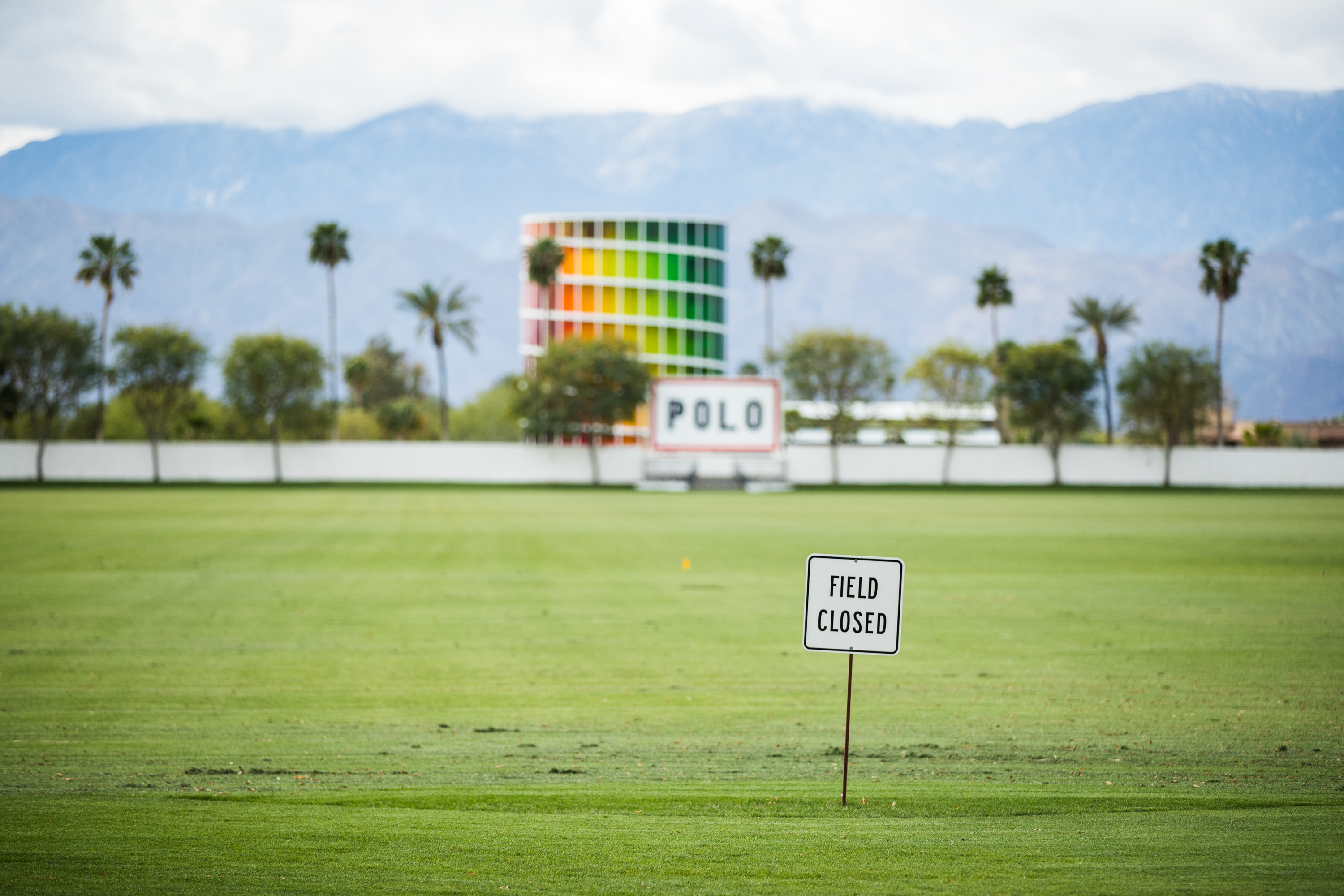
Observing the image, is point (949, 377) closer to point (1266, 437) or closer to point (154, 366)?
point (1266, 437)

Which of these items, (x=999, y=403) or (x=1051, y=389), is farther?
(x=999, y=403)

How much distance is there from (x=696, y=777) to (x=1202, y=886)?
13.6 ft

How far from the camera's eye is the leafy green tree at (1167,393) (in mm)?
85500

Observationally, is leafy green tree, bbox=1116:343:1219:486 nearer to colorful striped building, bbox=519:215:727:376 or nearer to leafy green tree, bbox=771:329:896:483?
leafy green tree, bbox=771:329:896:483

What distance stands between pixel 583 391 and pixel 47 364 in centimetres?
3734

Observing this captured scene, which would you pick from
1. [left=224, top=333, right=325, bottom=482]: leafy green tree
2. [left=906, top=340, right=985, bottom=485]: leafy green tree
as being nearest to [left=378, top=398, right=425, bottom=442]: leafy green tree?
[left=224, top=333, right=325, bottom=482]: leafy green tree

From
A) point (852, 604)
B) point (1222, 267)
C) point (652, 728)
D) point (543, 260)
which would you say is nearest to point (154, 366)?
point (543, 260)

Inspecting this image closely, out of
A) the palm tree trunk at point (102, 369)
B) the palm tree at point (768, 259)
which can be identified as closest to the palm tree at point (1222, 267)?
the palm tree at point (768, 259)

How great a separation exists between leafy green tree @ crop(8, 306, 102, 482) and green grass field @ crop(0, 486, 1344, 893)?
61.8 metres

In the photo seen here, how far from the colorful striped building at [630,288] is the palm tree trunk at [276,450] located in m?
38.9

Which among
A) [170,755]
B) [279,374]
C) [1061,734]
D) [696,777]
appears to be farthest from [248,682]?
[279,374]

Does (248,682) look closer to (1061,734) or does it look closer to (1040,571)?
(1061,734)

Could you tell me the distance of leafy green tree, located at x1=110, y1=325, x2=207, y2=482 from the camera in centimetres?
8644

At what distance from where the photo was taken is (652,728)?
11.8 meters
